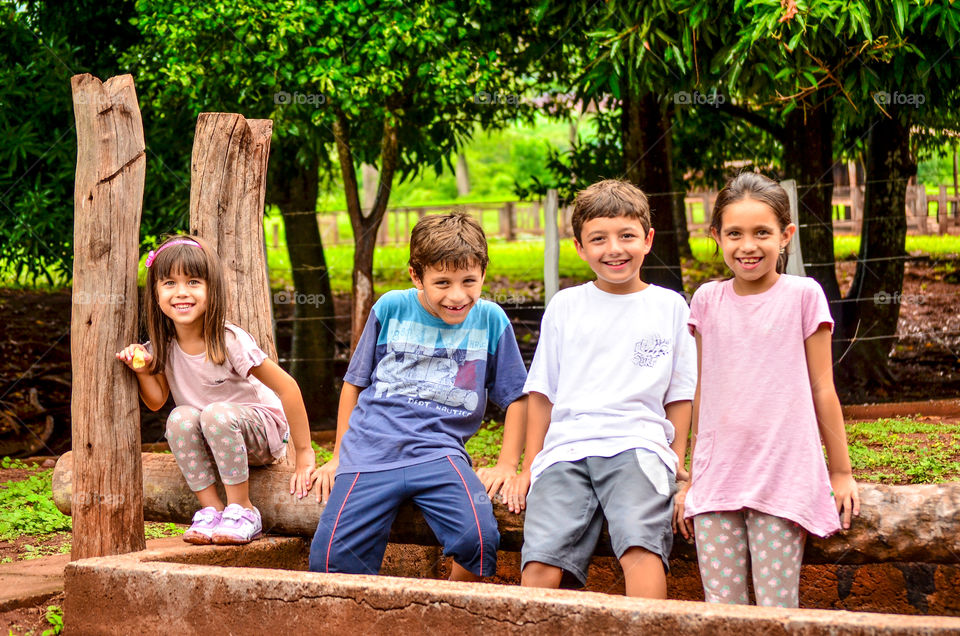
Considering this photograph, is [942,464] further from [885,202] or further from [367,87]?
[367,87]

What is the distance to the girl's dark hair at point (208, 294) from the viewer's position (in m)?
3.75

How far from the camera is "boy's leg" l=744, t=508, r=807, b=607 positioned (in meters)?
2.98

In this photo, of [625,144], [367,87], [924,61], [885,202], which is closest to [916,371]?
[885,202]

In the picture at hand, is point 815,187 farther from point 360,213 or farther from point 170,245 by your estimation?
point 170,245

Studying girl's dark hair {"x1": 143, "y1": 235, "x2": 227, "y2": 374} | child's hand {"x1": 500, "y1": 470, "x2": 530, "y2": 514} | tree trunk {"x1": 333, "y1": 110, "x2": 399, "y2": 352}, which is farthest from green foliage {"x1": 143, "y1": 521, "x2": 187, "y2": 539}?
tree trunk {"x1": 333, "y1": 110, "x2": 399, "y2": 352}

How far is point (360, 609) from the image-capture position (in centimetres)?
303

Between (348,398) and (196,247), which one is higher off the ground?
(196,247)

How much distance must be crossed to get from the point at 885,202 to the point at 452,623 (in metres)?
7.54

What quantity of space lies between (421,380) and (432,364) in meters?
0.07

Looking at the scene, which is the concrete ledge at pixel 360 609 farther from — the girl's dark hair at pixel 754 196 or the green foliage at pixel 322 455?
the green foliage at pixel 322 455

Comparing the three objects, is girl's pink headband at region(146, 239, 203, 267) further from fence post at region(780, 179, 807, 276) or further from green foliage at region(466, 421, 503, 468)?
fence post at region(780, 179, 807, 276)

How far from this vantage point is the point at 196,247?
3.79 meters

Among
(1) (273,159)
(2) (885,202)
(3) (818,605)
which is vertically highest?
(1) (273,159)

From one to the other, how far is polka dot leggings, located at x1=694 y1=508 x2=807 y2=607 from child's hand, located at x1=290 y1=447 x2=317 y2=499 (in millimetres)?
1570
